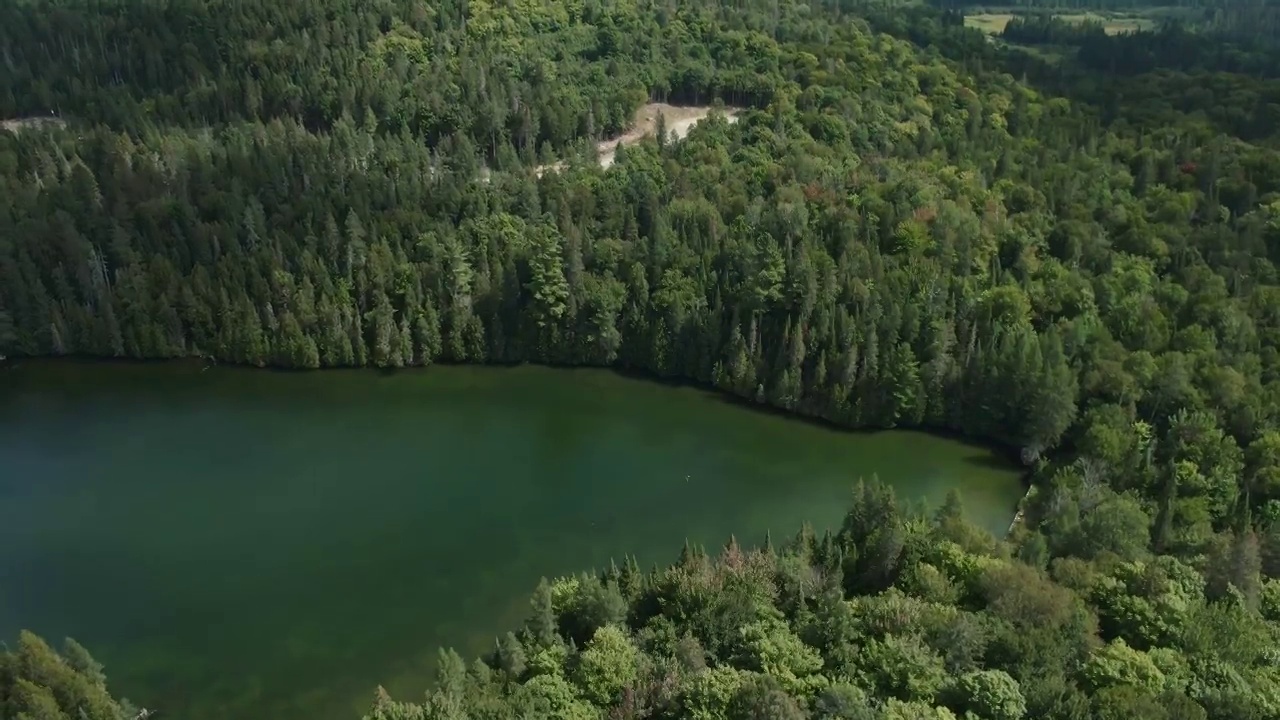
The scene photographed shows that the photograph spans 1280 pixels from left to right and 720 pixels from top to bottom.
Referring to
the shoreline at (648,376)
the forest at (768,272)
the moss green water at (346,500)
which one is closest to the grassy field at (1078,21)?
the forest at (768,272)

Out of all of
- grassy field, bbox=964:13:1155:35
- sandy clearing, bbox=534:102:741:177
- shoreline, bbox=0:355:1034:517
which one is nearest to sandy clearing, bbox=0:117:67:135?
shoreline, bbox=0:355:1034:517

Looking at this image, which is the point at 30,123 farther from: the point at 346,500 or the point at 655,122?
the point at 346,500

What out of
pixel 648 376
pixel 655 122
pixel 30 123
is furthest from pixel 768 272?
pixel 30 123

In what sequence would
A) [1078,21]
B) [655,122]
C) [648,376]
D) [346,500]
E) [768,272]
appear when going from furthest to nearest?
1. [1078,21]
2. [655,122]
3. [648,376]
4. [768,272]
5. [346,500]

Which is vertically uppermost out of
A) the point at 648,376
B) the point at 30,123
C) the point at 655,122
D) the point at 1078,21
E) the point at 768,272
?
the point at 1078,21

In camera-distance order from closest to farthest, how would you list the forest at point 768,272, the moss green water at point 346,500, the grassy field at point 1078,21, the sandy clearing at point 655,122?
the forest at point 768,272 → the moss green water at point 346,500 → the sandy clearing at point 655,122 → the grassy field at point 1078,21

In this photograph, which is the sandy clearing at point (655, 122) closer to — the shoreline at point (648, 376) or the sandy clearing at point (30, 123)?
the shoreline at point (648, 376)

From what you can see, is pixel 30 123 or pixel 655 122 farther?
pixel 30 123
